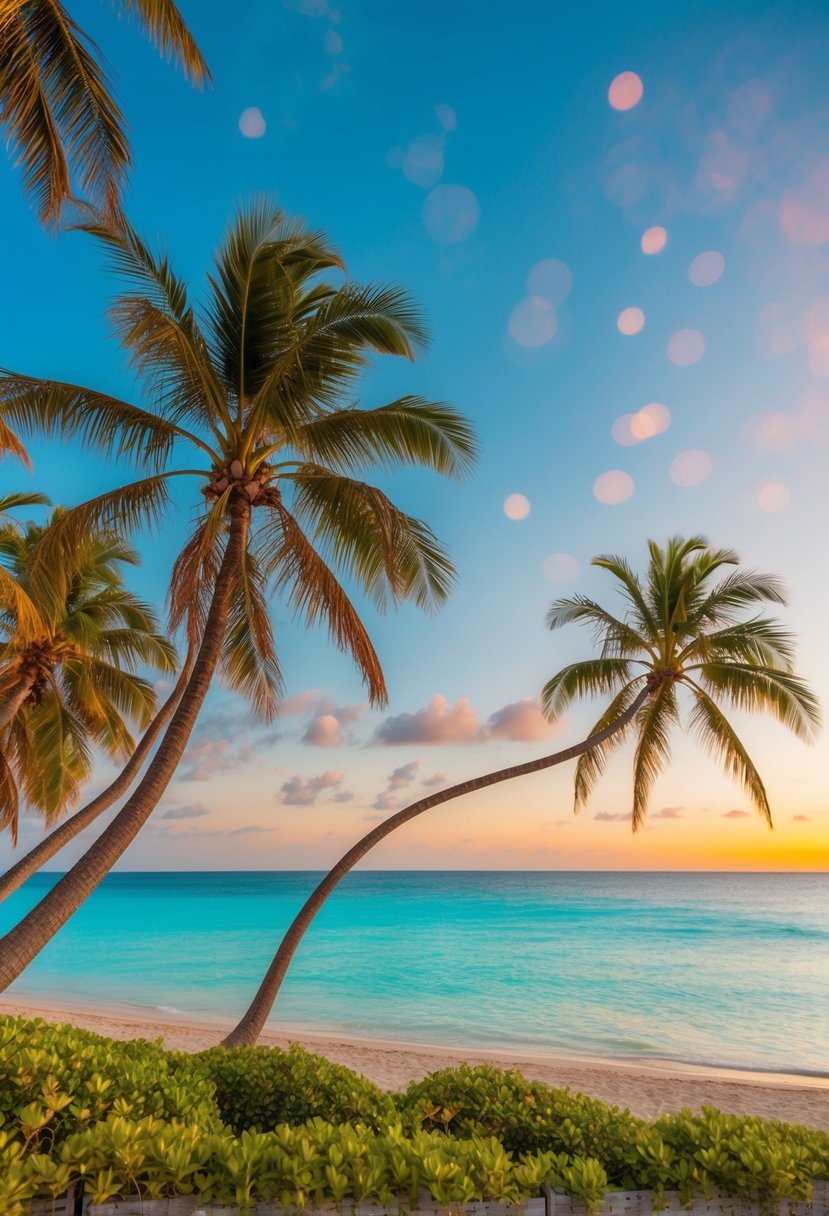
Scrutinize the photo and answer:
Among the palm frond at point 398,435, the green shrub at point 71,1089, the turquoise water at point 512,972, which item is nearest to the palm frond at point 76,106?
the palm frond at point 398,435

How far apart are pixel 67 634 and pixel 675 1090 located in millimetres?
12672

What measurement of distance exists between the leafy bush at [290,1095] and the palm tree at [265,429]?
13.2ft

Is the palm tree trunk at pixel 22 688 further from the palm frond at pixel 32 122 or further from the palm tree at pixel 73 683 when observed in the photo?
the palm frond at pixel 32 122

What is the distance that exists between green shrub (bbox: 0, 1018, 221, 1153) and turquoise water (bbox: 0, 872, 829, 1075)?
14.8 m

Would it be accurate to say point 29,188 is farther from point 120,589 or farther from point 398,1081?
point 398,1081

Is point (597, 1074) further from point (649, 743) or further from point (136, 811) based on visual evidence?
point (136, 811)

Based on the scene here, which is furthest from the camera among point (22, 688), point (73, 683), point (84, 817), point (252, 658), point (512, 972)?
point (512, 972)

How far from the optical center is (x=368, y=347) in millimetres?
8125

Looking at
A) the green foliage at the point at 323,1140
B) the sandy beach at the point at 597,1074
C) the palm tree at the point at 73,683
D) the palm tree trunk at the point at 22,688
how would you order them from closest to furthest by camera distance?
the green foliage at the point at 323,1140, the sandy beach at the point at 597,1074, the palm tree trunk at the point at 22,688, the palm tree at the point at 73,683

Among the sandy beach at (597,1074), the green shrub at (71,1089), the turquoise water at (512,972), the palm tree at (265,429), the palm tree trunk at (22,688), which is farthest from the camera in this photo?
the turquoise water at (512,972)

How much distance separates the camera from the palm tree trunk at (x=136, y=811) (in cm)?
519

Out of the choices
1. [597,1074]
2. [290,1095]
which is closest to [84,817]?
[290,1095]

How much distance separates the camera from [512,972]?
2773cm

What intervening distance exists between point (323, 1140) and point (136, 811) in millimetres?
3912
